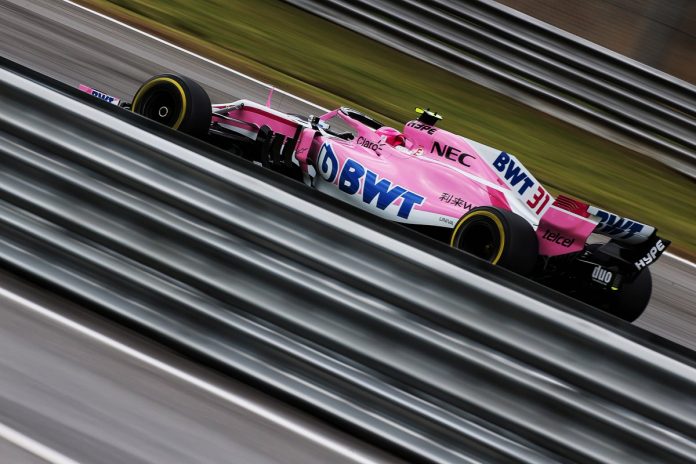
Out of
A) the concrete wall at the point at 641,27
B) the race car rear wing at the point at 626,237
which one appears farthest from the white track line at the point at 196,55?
the concrete wall at the point at 641,27

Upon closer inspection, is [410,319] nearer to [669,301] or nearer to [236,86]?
[669,301]

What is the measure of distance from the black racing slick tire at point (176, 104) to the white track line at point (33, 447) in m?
3.28

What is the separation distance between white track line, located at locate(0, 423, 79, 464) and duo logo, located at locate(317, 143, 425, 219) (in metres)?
3.36

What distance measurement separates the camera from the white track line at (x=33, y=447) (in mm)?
3203

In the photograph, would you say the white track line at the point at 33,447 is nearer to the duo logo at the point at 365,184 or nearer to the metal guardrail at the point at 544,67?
the duo logo at the point at 365,184

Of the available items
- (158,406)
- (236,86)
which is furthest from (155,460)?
(236,86)

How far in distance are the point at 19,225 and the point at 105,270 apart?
18.6 inches

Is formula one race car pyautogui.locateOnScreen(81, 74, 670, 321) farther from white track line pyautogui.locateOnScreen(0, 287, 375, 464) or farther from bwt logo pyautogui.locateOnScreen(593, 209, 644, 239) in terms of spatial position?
white track line pyautogui.locateOnScreen(0, 287, 375, 464)

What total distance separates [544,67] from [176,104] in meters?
6.96

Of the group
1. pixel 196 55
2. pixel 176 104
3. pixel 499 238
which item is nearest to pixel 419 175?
pixel 499 238

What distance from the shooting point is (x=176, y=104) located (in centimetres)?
636

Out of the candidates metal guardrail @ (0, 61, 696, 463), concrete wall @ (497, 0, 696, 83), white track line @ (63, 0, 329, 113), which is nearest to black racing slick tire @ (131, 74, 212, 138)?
metal guardrail @ (0, 61, 696, 463)

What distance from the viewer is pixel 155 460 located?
334cm

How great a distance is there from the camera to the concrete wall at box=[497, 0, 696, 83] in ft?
44.8
